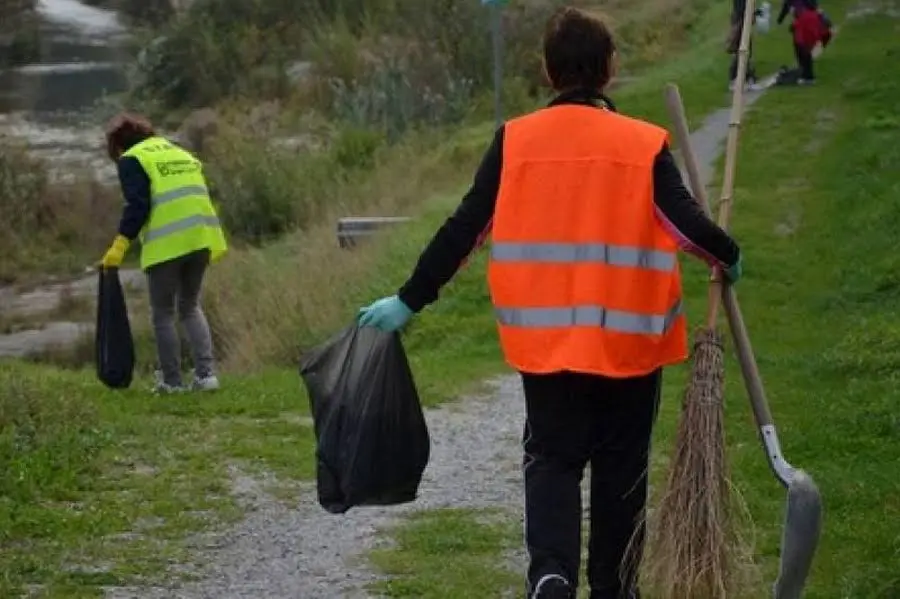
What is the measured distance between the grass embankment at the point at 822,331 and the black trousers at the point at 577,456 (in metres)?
1.23

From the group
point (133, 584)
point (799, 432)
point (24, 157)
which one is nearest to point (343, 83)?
point (24, 157)

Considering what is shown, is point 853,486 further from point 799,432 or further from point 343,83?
point 343,83

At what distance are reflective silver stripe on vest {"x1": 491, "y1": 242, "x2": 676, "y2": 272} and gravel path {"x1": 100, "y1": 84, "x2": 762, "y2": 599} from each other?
72.8 inches

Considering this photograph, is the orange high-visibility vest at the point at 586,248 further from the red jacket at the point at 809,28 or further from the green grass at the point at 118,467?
the red jacket at the point at 809,28

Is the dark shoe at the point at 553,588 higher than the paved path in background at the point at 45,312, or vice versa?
the dark shoe at the point at 553,588

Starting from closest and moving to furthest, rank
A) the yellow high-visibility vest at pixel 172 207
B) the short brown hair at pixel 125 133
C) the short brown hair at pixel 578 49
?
1. the short brown hair at pixel 578 49
2. the yellow high-visibility vest at pixel 172 207
3. the short brown hair at pixel 125 133

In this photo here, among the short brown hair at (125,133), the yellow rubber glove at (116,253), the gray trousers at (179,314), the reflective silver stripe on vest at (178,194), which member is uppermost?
the short brown hair at (125,133)

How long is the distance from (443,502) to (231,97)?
29298mm

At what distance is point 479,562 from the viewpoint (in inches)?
267

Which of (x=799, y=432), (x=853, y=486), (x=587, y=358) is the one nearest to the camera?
(x=587, y=358)

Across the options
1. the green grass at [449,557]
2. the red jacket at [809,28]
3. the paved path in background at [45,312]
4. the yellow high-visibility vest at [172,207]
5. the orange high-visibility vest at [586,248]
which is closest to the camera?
the orange high-visibility vest at [586,248]

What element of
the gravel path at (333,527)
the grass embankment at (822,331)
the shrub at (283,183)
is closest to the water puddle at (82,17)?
the shrub at (283,183)

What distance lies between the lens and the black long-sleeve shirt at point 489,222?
197 inches

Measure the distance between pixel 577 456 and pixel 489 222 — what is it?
2.33ft
